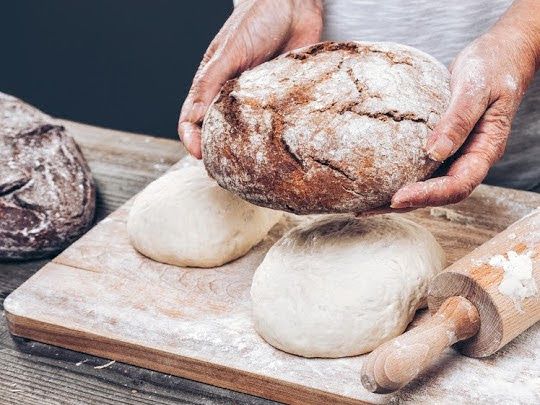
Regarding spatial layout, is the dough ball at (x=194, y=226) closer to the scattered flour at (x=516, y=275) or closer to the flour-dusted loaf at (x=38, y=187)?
the flour-dusted loaf at (x=38, y=187)

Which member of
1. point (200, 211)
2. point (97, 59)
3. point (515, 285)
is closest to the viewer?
point (515, 285)

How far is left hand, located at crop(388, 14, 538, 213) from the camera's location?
1656 mm

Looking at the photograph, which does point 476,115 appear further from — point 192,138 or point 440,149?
point 192,138

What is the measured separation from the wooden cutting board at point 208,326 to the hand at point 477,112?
38 centimetres

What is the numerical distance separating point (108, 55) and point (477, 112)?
8.52 ft

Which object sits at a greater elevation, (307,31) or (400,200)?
(307,31)

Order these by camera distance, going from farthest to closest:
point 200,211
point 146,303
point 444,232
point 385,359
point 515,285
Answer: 1. point 444,232
2. point 200,211
3. point 146,303
4. point 515,285
5. point 385,359

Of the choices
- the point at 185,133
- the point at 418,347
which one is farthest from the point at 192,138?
the point at 418,347

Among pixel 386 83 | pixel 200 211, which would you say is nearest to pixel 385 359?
pixel 386 83

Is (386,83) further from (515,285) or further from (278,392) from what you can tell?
(278,392)

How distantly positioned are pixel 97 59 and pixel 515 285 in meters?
2.85

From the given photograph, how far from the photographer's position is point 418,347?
155cm

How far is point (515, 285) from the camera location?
164 centimetres

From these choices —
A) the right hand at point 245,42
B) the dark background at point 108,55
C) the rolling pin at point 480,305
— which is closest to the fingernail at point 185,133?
the right hand at point 245,42
